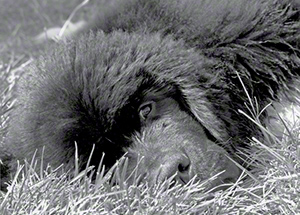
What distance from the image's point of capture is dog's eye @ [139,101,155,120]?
313cm

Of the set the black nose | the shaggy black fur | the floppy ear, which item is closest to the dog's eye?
the shaggy black fur

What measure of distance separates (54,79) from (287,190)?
1295 mm

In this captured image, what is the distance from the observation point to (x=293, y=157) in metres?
2.85

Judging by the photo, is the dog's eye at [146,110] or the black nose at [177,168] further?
the dog's eye at [146,110]

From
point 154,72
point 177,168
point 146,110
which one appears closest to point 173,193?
point 177,168

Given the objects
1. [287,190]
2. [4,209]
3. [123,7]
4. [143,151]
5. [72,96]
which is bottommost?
[287,190]

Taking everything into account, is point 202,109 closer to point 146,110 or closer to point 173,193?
point 146,110

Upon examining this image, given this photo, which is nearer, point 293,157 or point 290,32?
point 293,157

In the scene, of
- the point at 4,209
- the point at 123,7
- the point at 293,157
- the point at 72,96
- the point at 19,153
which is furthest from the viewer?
the point at 123,7

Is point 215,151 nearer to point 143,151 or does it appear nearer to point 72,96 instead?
point 143,151

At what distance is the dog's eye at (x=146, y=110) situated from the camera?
123 inches

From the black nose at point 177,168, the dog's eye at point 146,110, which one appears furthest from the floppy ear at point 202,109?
the black nose at point 177,168

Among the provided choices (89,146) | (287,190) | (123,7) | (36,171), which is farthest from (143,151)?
(123,7)

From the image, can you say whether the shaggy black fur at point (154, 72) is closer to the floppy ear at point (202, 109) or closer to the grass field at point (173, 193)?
the floppy ear at point (202, 109)
